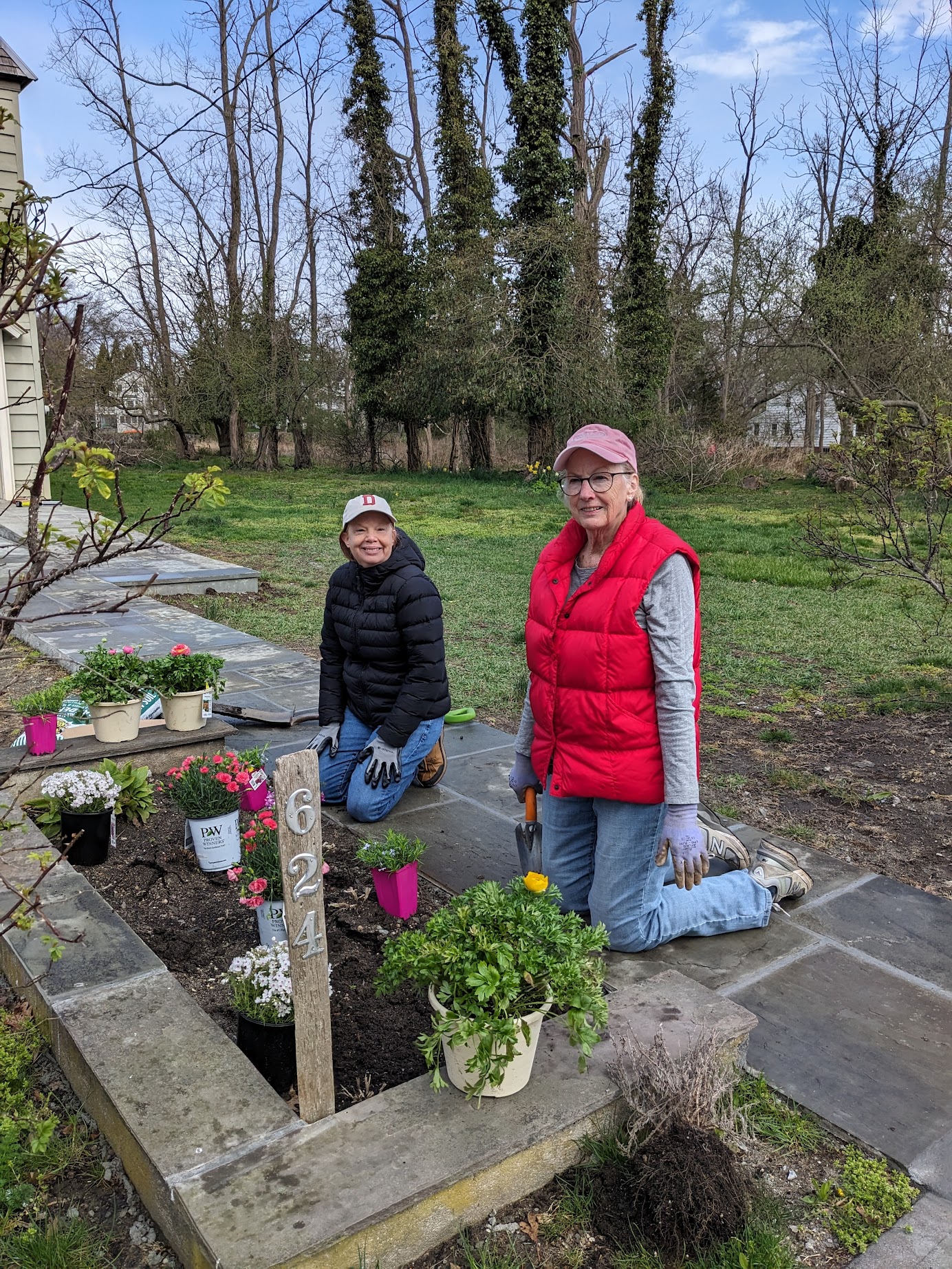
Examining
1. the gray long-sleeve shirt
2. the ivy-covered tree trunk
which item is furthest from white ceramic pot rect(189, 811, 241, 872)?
the ivy-covered tree trunk

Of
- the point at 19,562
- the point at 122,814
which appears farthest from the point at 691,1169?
the point at 19,562

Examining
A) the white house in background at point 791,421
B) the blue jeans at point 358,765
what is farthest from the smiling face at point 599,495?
the white house in background at point 791,421

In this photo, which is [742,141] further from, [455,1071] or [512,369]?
[455,1071]

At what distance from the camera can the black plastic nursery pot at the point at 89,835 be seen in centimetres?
355

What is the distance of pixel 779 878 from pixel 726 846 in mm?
212

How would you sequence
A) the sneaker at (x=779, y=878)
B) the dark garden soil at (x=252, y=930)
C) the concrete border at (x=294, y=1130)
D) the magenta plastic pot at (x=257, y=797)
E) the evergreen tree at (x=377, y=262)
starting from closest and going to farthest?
the concrete border at (x=294, y=1130) < the dark garden soil at (x=252, y=930) < the sneaker at (x=779, y=878) < the magenta plastic pot at (x=257, y=797) < the evergreen tree at (x=377, y=262)

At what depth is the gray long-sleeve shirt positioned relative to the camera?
2.65 m

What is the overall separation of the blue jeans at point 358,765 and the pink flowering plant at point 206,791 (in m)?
0.56

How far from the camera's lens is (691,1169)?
77.3 inches

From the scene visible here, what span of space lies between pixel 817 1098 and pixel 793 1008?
40 cm

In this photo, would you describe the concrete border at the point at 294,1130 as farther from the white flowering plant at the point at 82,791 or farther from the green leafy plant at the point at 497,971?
the white flowering plant at the point at 82,791

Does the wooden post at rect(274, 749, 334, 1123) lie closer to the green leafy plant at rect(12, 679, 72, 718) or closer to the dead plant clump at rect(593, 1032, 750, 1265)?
the dead plant clump at rect(593, 1032, 750, 1265)

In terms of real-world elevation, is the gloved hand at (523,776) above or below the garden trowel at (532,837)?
above

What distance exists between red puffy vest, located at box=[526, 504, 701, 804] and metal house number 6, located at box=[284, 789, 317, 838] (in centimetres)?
108
